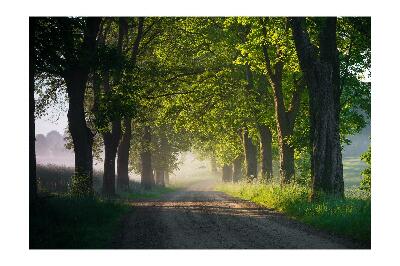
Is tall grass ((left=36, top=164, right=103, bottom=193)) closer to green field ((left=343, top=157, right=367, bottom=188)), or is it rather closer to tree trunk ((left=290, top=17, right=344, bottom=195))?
tree trunk ((left=290, top=17, right=344, bottom=195))

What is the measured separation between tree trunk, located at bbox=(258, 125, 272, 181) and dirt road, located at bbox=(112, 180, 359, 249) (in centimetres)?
1310

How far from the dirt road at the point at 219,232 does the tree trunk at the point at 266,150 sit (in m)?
13.1

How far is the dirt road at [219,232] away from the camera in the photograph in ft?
41.1

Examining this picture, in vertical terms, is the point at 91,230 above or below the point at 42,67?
below

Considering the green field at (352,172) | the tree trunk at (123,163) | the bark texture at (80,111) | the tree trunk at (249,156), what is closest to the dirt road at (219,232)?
the bark texture at (80,111)

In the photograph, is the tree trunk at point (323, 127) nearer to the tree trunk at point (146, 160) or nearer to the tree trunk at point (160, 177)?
the tree trunk at point (146, 160)

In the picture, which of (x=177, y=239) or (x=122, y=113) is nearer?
(x=177, y=239)

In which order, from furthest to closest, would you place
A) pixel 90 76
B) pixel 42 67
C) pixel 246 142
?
pixel 246 142 < pixel 90 76 < pixel 42 67

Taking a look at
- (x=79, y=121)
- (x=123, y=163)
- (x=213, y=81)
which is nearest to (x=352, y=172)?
(x=123, y=163)

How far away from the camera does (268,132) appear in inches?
1337
